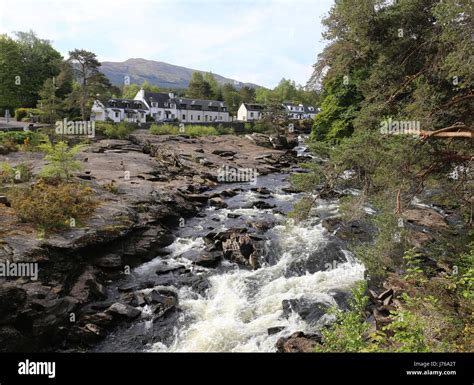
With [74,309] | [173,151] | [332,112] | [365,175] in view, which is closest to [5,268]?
[74,309]

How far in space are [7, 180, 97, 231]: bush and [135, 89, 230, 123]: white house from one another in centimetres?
6995

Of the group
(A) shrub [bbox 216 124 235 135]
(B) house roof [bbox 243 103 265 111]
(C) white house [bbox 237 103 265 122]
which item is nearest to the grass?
(A) shrub [bbox 216 124 235 135]

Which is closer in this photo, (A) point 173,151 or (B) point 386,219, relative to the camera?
(B) point 386,219

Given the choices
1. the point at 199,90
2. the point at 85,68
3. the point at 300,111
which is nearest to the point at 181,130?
the point at 85,68

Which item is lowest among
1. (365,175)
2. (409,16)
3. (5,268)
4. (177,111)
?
(5,268)

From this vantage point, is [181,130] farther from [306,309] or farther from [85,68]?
[306,309]

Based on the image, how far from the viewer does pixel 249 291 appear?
1603 cm

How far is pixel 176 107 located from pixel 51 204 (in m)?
82.1

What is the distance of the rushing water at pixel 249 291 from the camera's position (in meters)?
12.8

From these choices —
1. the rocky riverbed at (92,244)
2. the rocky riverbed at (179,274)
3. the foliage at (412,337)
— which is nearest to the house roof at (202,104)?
the rocky riverbed at (92,244)

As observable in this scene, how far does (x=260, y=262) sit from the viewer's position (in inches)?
739

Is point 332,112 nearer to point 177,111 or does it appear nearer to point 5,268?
point 5,268

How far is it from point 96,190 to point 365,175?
17.4 meters
